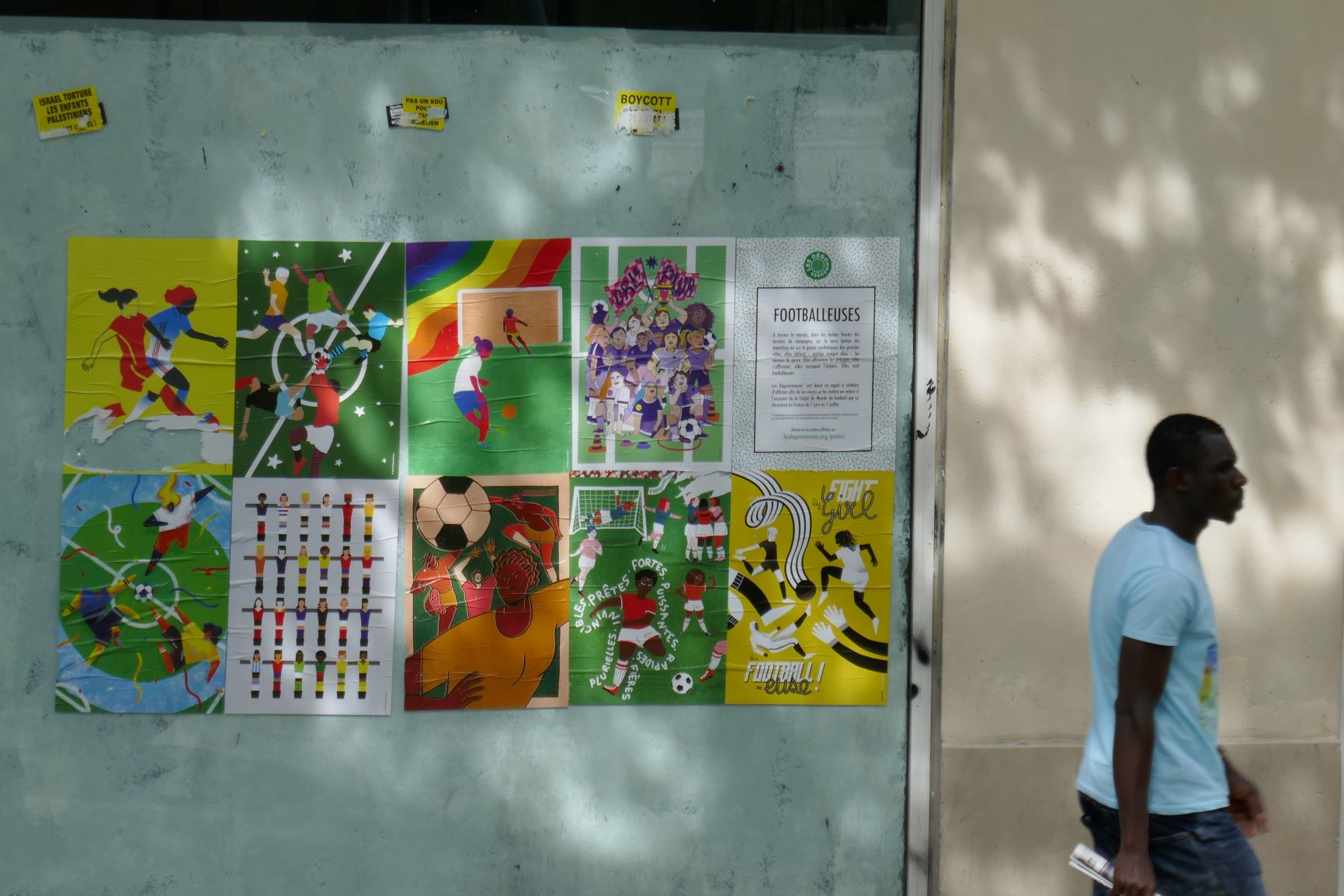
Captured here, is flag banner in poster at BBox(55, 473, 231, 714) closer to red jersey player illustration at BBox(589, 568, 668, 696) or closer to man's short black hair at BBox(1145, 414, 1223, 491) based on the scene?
red jersey player illustration at BBox(589, 568, 668, 696)

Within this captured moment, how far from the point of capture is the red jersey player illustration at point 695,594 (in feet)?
12.7

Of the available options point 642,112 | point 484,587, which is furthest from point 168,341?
point 642,112

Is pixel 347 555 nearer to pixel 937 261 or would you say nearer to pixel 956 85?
pixel 937 261

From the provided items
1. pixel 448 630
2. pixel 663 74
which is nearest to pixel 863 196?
pixel 663 74

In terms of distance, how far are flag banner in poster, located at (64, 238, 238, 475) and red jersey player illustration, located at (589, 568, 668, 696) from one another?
4.55 ft

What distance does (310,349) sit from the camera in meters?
3.82

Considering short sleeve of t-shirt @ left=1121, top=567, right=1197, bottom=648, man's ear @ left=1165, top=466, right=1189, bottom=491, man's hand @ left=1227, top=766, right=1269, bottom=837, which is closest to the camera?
short sleeve of t-shirt @ left=1121, top=567, right=1197, bottom=648

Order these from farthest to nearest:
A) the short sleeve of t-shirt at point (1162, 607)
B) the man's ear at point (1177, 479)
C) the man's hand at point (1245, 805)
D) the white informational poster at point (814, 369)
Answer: the white informational poster at point (814, 369)
the man's hand at point (1245, 805)
the man's ear at point (1177, 479)
the short sleeve of t-shirt at point (1162, 607)

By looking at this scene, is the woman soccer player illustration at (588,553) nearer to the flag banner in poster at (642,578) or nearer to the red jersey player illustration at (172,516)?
the flag banner in poster at (642,578)

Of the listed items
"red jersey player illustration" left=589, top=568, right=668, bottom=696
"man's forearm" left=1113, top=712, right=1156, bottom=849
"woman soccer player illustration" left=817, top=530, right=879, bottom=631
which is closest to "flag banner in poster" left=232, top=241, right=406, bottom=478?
"red jersey player illustration" left=589, top=568, right=668, bottom=696

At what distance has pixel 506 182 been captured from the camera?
3.82 m

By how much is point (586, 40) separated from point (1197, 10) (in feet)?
6.68

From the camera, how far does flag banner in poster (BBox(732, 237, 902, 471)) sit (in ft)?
12.7

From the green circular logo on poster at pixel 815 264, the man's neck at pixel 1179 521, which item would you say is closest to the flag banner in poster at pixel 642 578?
the green circular logo on poster at pixel 815 264
